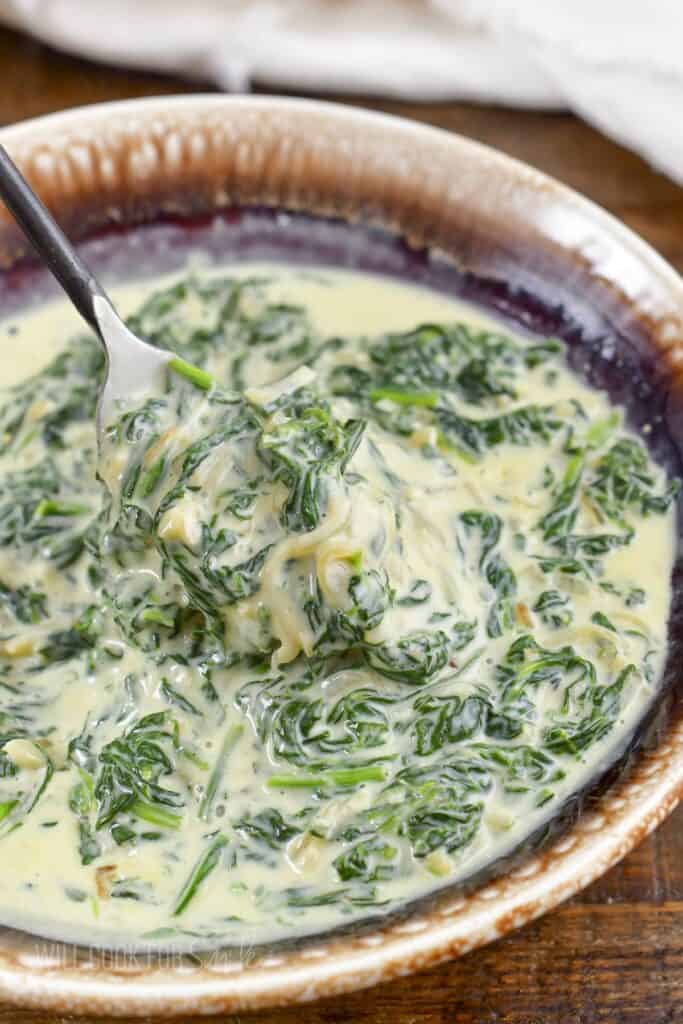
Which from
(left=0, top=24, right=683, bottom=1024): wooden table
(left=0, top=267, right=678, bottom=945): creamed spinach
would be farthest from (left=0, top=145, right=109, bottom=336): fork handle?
(left=0, top=24, right=683, bottom=1024): wooden table

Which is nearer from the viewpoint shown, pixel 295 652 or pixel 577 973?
pixel 577 973

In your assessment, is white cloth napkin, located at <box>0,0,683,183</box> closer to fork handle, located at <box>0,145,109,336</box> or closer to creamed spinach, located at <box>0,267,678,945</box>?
creamed spinach, located at <box>0,267,678,945</box>

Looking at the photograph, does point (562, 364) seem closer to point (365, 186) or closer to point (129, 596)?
point (365, 186)

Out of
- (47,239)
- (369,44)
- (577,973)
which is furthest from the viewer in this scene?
(369,44)

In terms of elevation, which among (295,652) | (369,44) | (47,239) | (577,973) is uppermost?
(369,44)

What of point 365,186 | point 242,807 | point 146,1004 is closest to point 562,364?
point 365,186

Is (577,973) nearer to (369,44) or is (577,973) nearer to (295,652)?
(295,652)

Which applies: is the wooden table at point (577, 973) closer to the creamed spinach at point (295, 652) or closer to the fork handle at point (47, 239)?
the creamed spinach at point (295, 652)

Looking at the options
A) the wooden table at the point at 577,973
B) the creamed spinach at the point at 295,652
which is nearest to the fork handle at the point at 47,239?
the creamed spinach at the point at 295,652

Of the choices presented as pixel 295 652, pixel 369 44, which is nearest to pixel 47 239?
pixel 295 652
